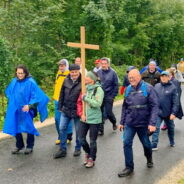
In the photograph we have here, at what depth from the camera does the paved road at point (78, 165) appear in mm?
5773

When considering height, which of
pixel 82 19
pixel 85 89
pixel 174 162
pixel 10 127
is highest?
pixel 82 19

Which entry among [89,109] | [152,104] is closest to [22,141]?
[89,109]

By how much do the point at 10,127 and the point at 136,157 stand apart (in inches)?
97.7

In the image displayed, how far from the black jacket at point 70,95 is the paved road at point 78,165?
93 centimetres

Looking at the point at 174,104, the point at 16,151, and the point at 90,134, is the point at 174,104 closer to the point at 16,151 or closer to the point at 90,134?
the point at 90,134

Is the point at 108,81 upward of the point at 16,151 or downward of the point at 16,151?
upward

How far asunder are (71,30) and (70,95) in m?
8.70

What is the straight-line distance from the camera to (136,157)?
6859 mm

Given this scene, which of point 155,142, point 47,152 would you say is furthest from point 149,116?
point 47,152

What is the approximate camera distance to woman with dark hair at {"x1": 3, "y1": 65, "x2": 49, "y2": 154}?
22.2ft

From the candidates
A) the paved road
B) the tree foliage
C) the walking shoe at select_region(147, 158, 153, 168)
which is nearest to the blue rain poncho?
the paved road

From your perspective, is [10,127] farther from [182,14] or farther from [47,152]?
[182,14]

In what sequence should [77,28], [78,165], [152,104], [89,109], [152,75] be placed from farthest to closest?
[77,28] → [152,75] → [78,165] → [89,109] → [152,104]

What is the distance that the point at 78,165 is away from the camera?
6.38 m
